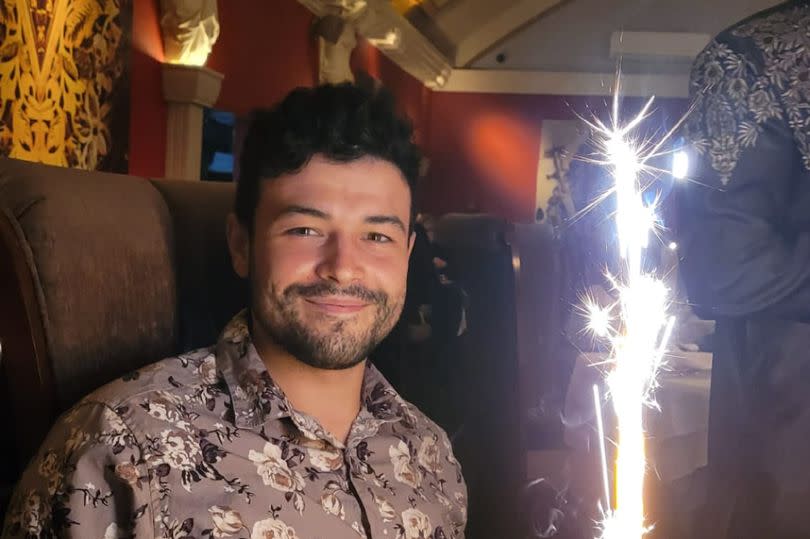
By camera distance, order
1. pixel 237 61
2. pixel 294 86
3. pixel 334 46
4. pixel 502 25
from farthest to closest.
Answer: pixel 334 46 → pixel 294 86 → pixel 237 61 → pixel 502 25

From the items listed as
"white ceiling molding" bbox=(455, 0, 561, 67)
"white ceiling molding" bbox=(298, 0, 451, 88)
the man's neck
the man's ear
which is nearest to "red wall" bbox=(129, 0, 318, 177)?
"white ceiling molding" bbox=(298, 0, 451, 88)

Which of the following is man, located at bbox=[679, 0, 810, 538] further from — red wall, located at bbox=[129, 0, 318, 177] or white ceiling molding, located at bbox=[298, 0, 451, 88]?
white ceiling molding, located at bbox=[298, 0, 451, 88]

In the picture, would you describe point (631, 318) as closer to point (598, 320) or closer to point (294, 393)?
point (598, 320)

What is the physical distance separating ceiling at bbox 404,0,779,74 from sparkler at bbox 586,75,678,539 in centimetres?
9

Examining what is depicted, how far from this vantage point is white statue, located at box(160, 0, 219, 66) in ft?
9.03

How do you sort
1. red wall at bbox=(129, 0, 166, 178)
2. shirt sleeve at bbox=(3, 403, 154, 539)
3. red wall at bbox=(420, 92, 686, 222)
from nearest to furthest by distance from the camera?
shirt sleeve at bbox=(3, 403, 154, 539) → red wall at bbox=(420, 92, 686, 222) → red wall at bbox=(129, 0, 166, 178)

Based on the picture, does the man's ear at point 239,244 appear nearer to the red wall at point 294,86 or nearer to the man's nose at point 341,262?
the man's nose at point 341,262

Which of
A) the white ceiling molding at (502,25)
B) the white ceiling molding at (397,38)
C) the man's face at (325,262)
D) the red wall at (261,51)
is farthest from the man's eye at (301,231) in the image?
the white ceiling molding at (397,38)

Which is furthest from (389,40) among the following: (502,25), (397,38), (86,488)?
(86,488)

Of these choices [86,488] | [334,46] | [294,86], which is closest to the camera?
[86,488]

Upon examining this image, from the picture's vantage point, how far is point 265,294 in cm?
98

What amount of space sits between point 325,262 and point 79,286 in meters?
0.25

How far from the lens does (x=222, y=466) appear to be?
34.5 inches

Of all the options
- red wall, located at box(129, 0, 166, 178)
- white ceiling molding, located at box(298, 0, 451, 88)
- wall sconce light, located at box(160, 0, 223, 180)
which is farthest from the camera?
white ceiling molding, located at box(298, 0, 451, 88)
